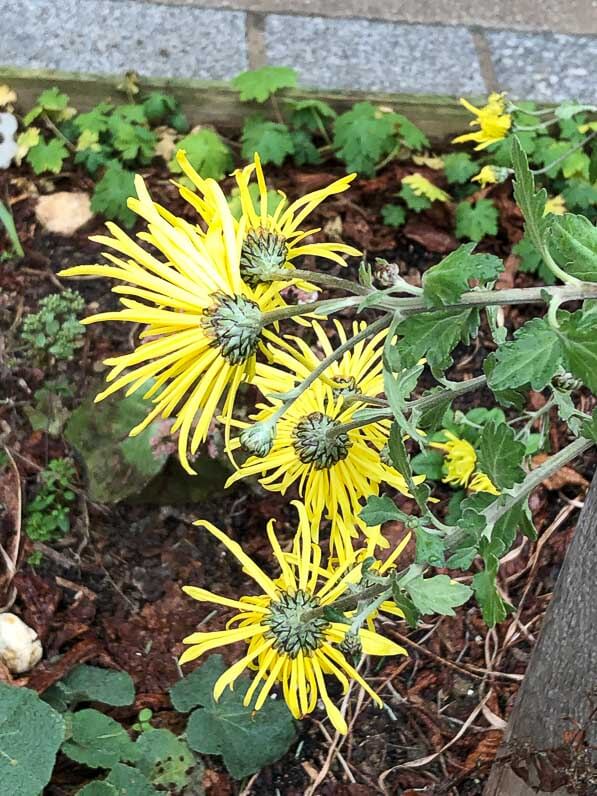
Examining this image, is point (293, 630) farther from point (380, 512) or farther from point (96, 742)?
point (96, 742)

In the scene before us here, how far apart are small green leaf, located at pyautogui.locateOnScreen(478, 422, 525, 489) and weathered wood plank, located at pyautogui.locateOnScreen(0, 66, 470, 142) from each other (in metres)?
1.58

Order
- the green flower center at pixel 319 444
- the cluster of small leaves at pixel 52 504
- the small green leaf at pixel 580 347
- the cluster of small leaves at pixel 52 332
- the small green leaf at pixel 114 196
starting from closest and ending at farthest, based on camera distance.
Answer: the small green leaf at pixel 580 347 → the green flower center at pixel 319 444 → the cluster of small leaves at pixel 52 504 → the cluster of small leaves at pixel 52 332 → the small green leaf at pixel 114 196

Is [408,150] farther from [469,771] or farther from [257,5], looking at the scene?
[469,771]

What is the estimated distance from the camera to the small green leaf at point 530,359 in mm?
608

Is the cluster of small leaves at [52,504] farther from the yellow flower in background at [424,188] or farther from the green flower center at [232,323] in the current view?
the green flower center at [232,323]

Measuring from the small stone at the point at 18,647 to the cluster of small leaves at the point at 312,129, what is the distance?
1119 mm

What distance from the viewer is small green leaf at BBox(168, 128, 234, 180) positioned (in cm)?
200

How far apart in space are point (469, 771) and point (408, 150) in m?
1.40

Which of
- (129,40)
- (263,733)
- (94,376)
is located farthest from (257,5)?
(263,733)

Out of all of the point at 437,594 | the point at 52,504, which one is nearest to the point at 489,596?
the point at 437,594

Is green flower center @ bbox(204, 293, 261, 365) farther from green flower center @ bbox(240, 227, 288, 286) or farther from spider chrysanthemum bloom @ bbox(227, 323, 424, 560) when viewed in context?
spider chrysanthemum bloom @ bbox(227, 323, 424, 560)

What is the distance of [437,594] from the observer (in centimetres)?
78

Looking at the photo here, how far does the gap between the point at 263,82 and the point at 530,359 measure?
5.28ft

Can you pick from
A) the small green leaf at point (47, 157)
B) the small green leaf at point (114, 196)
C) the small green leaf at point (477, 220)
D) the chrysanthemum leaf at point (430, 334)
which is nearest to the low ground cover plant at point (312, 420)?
the chrysanthemum leaf at point (430, 334)
